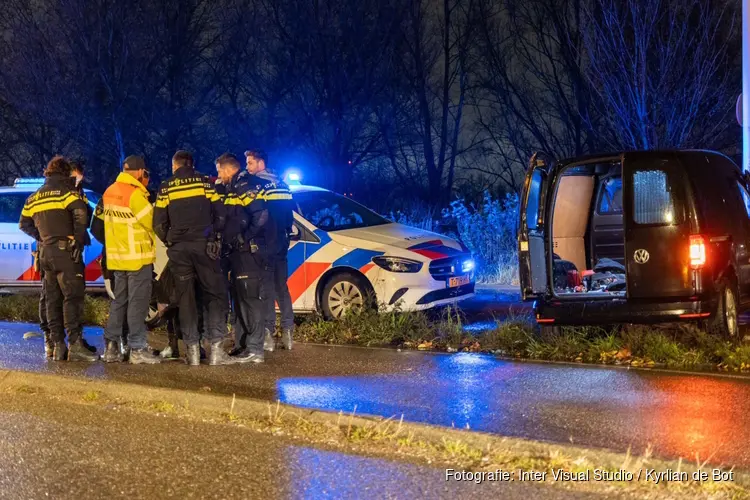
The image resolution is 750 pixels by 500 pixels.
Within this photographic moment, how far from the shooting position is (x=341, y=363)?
7703 mm

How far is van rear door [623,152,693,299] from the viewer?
7.25 m

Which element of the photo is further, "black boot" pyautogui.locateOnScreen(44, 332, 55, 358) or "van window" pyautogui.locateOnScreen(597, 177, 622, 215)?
"van window" pyautogui.locateOnScreen(597, 177, 622, 215)

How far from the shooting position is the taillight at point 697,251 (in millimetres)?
7195

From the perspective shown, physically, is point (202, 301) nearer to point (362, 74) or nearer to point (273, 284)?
point (273, 284)

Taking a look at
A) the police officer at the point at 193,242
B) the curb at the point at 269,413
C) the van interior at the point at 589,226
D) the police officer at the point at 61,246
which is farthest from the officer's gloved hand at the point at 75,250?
the van interior at the point at 589,226

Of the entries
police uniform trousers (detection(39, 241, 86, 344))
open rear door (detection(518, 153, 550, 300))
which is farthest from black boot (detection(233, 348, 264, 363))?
open rear door (detection(518, 153, 550, 300))

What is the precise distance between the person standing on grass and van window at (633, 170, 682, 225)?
398 centimetres

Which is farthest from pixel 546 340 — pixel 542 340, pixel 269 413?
pixel 269 413

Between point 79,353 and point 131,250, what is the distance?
3.73 feet

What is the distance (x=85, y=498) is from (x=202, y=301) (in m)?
3.33

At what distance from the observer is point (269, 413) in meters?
6.04

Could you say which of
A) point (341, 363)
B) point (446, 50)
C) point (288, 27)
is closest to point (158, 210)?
point (341, 363)

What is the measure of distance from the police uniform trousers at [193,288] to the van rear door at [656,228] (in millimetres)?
3341

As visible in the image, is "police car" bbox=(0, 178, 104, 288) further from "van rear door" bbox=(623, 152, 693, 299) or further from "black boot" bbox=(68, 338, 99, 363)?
"van rear door" bbox=(623, 152, 693, 299)
